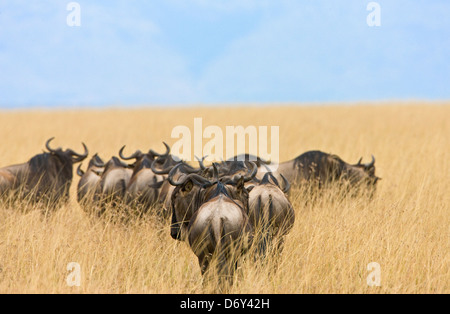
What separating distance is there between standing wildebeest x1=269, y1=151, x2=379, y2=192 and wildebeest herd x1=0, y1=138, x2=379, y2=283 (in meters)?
0.02

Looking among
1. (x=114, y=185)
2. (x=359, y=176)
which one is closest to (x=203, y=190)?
(x=114, y=185)

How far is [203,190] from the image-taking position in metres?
5.75

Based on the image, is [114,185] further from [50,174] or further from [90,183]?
[50,174]

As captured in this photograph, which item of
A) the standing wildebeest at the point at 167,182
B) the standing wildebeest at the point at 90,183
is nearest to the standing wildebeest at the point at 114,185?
the standing wildebeest at the point at 90,183

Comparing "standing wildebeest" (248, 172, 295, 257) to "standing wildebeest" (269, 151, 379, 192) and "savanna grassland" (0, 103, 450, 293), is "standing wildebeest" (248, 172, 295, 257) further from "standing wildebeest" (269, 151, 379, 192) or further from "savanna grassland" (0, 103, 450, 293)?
"standing wildebeest" (269, 151, 379, 192)

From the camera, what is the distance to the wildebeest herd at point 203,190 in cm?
509

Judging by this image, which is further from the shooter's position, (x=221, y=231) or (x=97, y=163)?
(x=97, y=163)

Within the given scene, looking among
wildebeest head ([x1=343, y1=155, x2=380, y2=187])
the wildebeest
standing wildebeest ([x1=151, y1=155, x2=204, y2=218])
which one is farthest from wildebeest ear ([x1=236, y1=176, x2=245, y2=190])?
wildebeest head ([x1=343, y1=155, x2=380, y2=187])

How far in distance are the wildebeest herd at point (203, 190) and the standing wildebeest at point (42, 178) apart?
0.02 meters

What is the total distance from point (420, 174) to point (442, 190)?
61.0 inches

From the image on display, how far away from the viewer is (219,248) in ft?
16.4

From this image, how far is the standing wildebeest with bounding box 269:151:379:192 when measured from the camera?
1012 cm

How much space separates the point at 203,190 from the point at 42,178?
215 inches
